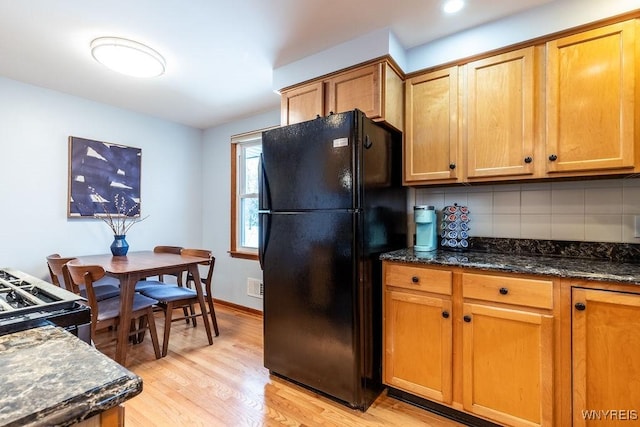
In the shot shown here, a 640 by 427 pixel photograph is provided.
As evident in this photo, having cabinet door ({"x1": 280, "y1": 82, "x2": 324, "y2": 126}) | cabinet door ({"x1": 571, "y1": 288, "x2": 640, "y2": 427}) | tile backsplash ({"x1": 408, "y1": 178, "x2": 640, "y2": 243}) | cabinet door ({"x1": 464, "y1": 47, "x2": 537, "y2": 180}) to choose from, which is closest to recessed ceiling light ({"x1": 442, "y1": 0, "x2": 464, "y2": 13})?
cabinet door ({"x1": 464, "y1": 47, "x2": 537, "y2": 180})

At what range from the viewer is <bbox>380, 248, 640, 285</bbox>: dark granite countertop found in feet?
4.44

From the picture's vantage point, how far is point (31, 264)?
2.69 meters

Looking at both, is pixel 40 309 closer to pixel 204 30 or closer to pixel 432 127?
pixel 204 30

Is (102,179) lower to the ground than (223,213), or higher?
higher

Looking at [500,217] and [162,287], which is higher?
[500,217]

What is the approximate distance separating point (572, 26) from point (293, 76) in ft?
5.61

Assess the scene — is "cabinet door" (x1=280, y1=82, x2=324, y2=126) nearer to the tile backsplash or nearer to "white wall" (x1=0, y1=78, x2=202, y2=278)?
the tile backsplash

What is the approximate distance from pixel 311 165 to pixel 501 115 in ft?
3.81

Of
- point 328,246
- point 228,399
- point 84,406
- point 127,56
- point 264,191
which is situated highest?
point 127,56

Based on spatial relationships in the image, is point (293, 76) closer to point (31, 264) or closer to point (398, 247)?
point (398, 247)

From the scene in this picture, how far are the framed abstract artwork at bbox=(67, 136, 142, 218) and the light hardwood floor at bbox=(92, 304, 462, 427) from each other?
4.28ft

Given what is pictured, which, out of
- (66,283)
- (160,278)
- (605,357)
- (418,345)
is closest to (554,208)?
(605,357)

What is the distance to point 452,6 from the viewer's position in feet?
5.66

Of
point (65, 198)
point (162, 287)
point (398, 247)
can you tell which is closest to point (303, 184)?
point (398, 247)
